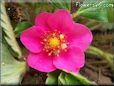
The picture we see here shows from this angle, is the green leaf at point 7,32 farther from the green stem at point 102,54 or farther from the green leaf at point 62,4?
the green stem at point 102,54

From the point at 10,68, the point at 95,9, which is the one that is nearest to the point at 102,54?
the point at 95,9

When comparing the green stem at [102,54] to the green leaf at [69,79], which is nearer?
the green leaf at [69,79]

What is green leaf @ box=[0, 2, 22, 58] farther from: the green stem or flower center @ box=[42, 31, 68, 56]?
the green stem

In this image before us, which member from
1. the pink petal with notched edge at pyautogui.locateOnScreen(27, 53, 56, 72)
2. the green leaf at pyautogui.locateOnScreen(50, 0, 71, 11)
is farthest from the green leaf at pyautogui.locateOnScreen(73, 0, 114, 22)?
the pink petal with notched edge at pyautogui.locateOnScreen(27, 53, 56, 72)

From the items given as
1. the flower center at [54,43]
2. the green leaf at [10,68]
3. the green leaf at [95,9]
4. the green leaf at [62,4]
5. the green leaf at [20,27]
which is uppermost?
the green leaf at [62,4]

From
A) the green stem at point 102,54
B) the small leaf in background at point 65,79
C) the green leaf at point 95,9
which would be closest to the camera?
the small leaf in background at point 65,79

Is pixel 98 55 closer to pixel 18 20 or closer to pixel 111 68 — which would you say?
pixel 111 68

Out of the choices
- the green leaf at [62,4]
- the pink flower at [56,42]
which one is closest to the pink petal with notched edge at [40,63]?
the pink flower at [56,42]
